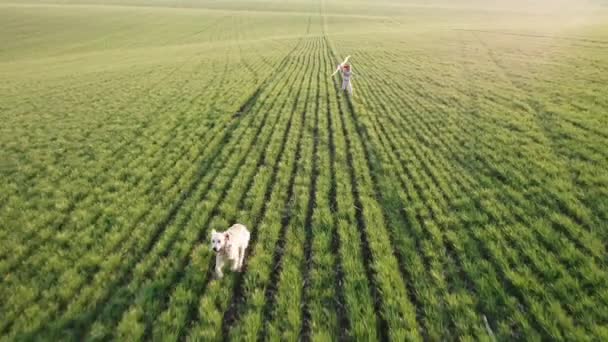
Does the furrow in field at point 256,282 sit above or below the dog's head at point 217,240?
below

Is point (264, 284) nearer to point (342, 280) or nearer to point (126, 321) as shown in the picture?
point (342, 280)

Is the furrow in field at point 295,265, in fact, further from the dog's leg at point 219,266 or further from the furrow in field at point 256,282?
the dog's leg at point 219,266

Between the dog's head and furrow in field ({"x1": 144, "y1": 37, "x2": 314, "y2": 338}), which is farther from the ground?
the dog's head

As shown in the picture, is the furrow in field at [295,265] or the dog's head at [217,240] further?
the dog's head at [217,240]

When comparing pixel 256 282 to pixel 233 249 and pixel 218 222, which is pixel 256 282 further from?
pixel 218 222

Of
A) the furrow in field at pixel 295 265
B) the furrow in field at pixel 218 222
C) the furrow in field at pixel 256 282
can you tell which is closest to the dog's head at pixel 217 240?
the furrow in field at pixel 256 282

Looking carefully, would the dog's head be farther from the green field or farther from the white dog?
the green field

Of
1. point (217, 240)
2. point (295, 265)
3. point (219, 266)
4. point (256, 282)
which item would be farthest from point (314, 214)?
point (217, 240)

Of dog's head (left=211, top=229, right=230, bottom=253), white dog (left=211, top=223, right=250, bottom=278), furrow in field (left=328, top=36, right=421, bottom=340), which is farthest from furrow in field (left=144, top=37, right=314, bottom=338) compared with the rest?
furrow in field (left=328, top=36, right=421, bottom=340)
